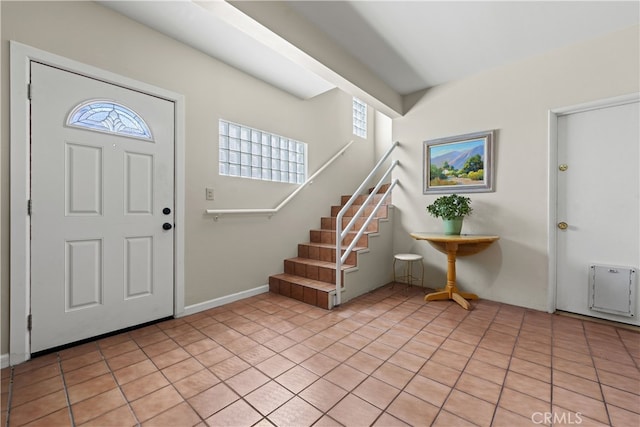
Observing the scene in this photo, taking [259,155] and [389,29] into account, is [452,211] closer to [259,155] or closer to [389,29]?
[389,29]

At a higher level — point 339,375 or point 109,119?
point 109,119

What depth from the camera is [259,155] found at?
11.3 feet

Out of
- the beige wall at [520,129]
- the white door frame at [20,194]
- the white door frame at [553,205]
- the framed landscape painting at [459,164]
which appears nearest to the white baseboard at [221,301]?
the white door frame at [20,194]

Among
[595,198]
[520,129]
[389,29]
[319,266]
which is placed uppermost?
[389,29]

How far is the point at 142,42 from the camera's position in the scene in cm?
240

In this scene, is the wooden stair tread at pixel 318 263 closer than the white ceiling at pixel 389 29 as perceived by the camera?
No

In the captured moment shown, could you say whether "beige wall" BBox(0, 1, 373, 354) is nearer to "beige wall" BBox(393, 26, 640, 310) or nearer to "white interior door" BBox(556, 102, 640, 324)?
"beige wall" BBox(393, 26, 640, 310)

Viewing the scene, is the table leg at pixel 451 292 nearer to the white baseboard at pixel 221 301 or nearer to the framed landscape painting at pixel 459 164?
the framed landscape painting at pixel 459 164

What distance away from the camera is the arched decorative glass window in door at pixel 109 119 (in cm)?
209

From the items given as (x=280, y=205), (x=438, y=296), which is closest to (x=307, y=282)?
(x=280, y=205)

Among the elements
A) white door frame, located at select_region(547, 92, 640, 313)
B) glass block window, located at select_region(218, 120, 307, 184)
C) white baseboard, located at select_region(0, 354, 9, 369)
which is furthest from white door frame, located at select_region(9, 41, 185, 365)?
white door frame, located at select_region(547, 92, 640, 313)
